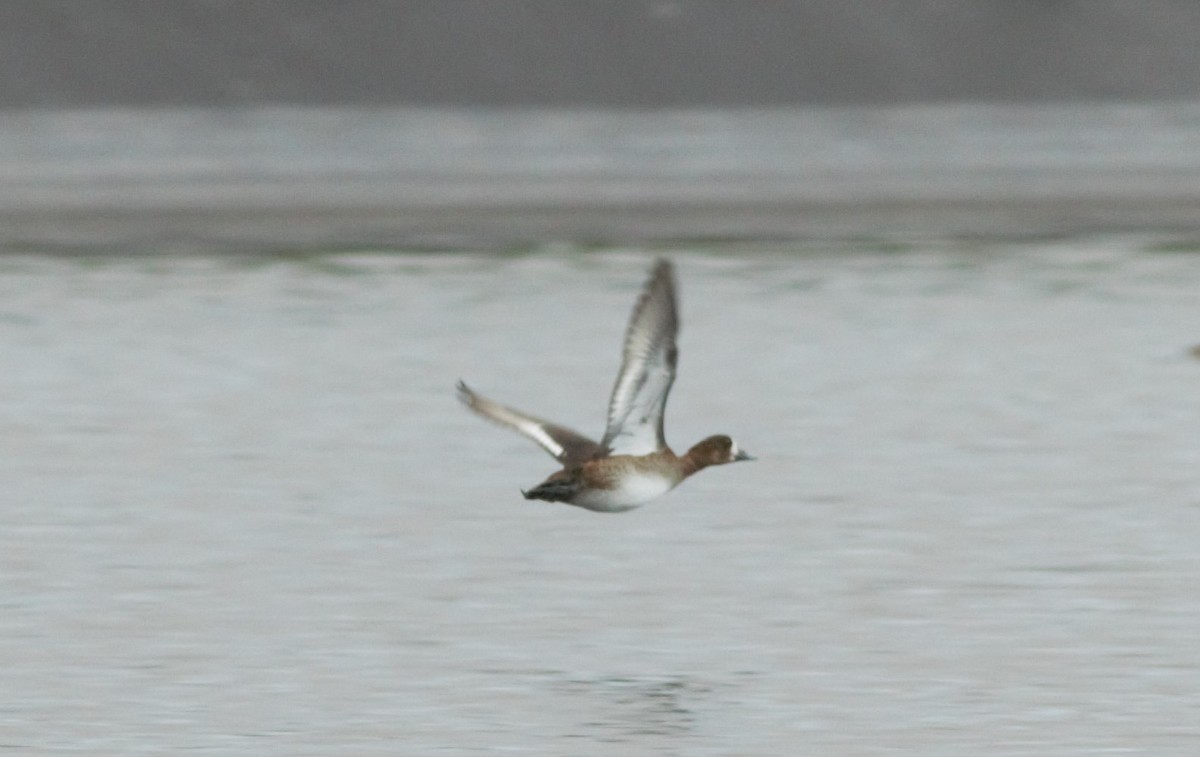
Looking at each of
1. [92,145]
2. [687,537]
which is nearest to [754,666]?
[687,537]

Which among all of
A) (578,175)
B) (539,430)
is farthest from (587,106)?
(539,430)

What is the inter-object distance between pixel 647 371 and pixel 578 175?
83.7ft

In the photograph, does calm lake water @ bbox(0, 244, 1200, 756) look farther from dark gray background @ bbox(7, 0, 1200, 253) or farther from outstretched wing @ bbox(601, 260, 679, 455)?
dark gray background @ bbox(7, 0, 1200, 253)

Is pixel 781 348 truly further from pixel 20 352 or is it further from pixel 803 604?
pixel 803 604

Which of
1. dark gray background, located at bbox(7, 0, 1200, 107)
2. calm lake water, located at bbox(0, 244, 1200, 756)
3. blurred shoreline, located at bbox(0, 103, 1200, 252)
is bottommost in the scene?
calm lake water, located at bbox(0, 244, 1200, 756)

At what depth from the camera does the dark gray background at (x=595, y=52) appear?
42875 millimetres

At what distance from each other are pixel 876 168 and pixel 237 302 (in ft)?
43.5

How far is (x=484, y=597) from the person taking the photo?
490 inches

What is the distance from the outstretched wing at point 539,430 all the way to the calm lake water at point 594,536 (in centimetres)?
77

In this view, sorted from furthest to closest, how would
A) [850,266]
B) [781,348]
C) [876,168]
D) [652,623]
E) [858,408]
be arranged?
1. [876,168]
2. [850,266]
3. [781,348]
4. [858,408]
5. [652,623]

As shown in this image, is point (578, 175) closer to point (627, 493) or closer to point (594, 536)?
point (594, 536)

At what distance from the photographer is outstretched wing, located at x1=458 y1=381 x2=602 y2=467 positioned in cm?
1119

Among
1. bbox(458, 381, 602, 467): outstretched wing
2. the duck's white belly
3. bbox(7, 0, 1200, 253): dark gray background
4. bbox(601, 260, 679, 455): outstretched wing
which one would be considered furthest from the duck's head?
bbox(7, 0, 1200, 253): dark gray background

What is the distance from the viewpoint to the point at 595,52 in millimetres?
43438
